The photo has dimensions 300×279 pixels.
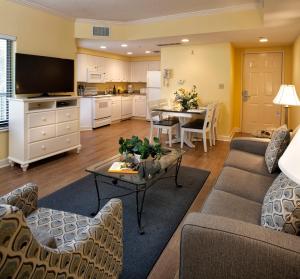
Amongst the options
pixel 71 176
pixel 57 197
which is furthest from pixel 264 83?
pixel 57 197

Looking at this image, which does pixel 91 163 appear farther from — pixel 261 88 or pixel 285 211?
pixel 261 88

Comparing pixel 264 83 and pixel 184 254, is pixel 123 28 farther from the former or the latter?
pixel 184 254

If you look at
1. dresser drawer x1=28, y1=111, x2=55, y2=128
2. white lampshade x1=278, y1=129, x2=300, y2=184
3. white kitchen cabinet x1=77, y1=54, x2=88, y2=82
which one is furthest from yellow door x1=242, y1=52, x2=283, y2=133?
white lampshade x1=278, y1=129, x2=300, y2=184

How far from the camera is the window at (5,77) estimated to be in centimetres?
417

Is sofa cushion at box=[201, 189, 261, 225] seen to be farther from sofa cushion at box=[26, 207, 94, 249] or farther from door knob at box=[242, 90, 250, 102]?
door knob at box=[242, 90, 250, 102]

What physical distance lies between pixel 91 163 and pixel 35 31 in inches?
96.6

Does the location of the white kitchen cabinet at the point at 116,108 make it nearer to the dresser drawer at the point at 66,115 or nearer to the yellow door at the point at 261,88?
the dresser drawer at the point at 66,115

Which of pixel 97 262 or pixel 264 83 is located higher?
pixel 264 83

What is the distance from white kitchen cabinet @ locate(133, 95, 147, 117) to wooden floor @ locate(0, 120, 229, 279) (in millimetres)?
3158

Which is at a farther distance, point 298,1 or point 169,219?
point 298,1

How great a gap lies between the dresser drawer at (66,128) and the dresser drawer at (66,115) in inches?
2.9

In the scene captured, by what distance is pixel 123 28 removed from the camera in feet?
19.7

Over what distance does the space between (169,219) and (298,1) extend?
294 centimetres

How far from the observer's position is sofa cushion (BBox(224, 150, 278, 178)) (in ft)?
9.15
